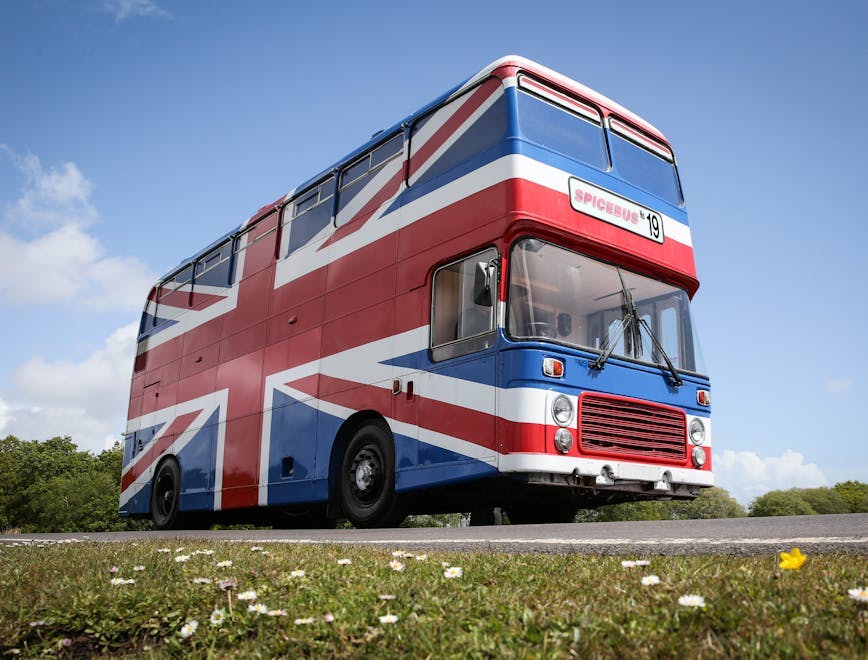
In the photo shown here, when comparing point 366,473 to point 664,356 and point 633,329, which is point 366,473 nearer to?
point 633,329

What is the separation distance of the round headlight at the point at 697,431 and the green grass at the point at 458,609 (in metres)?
5.02

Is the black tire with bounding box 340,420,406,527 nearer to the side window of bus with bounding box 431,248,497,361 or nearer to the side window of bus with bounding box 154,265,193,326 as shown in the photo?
the side window of bus with bounding box 431,248,497,361

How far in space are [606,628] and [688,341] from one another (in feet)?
23.2

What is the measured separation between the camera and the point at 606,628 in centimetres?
254

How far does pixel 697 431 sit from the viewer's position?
29.1ft

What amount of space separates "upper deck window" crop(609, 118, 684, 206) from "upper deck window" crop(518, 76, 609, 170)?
26cm

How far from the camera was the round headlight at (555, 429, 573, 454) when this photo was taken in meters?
7.46

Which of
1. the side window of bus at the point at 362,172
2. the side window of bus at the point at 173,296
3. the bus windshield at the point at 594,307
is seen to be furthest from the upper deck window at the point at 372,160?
the side window of bus at the point at 173,296

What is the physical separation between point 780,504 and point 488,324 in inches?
2019

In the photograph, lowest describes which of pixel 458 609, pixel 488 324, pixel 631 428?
pixel 458 609

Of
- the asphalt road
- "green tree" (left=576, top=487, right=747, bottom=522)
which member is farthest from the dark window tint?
"green tree" (left=576, top=487, right=747, bottom=522)

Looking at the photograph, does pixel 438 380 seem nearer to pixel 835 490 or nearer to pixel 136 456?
pixel 136 456

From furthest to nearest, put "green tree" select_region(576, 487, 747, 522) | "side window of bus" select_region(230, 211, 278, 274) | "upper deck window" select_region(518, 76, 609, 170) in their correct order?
"green tree" select_region(576, 487, 747, 522) < "side window of bus" select_region(230, 211, 278, 274) < "upper deck window" select_region(518, 76, 609, 170)

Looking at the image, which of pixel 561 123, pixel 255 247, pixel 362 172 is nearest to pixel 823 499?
pixel 255 247
